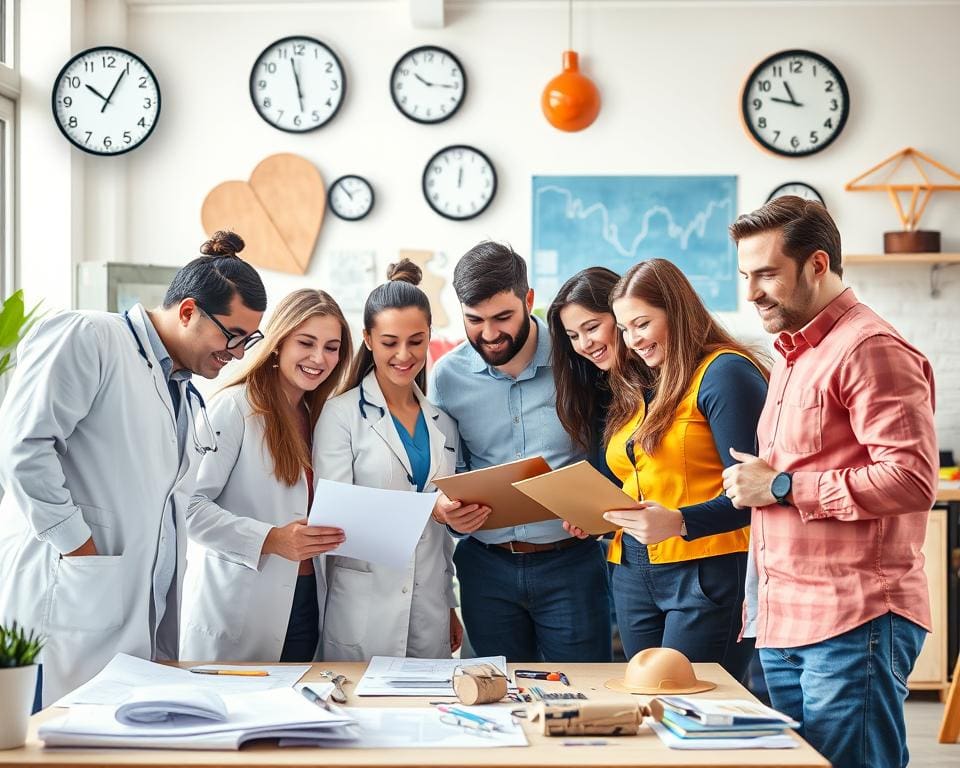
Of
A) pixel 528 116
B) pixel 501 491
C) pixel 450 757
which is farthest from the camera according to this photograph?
pixel 528 116

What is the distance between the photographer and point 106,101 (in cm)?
443

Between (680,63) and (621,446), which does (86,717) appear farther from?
(680,63)

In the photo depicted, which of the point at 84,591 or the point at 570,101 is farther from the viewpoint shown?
the point at 570,101

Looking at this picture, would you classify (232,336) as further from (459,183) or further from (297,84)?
(297,84)

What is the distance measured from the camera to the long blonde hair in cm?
219

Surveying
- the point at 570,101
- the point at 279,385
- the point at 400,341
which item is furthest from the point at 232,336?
the point at 570,101

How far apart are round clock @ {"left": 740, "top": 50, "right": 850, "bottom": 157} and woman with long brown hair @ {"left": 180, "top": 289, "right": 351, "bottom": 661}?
2.91m

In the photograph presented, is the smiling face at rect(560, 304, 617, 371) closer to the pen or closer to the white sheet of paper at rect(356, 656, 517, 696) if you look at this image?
the white sheet of paper at rect(356, 656, 517, 696)

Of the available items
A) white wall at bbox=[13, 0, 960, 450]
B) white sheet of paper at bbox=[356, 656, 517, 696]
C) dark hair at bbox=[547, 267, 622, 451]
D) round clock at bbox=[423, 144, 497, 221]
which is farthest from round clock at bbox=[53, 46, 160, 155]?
white sheet of paper at bbox=[356, 656, 517, 696]

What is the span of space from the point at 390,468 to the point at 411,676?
553 mm

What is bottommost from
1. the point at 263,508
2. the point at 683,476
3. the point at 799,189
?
the point at 263,508

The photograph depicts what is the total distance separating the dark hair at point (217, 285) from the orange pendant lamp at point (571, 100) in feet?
8.33

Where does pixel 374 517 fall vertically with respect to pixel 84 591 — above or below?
above

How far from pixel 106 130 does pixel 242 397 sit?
108 inches
